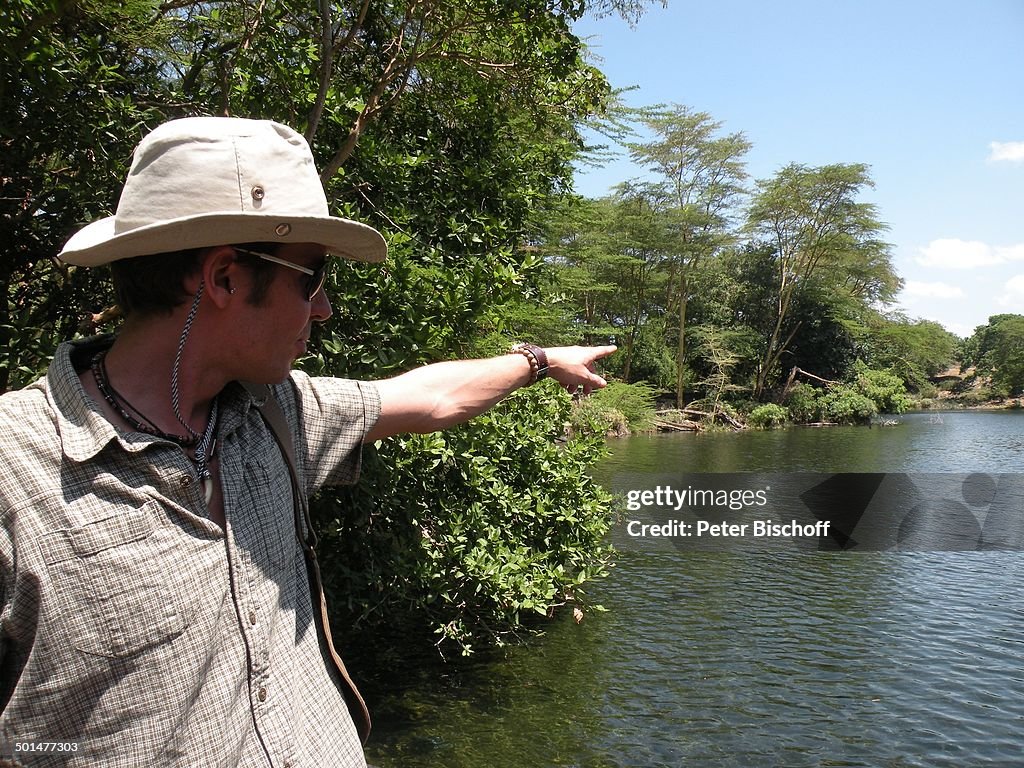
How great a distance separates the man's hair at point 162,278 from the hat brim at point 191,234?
20 mm

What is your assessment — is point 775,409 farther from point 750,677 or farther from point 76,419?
point 76,419

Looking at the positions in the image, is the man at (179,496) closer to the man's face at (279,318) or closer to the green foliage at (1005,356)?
the man's face at (279,318)

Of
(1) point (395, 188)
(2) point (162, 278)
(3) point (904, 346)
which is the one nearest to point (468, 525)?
(1) point (395, 188)

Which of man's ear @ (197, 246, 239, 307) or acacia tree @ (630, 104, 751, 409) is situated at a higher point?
acacia tree @ (630, 104, 751, 409)

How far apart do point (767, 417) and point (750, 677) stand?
28.2 m

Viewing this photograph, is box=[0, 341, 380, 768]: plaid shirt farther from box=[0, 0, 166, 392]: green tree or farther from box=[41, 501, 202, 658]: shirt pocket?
box=[0, 0, 166, 392]: green tree

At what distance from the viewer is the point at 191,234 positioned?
134cm

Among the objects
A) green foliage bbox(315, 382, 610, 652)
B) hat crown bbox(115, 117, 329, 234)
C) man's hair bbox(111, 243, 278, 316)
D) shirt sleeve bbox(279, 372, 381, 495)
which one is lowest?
green foliage bbox(315, 382, 610, 652)

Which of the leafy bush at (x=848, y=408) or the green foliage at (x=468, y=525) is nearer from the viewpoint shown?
the green foliage at (x=468, y=525)

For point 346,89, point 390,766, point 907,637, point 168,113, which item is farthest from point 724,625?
point 168,113

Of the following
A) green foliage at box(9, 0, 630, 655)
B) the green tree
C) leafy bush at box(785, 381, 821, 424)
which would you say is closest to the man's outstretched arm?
green foliage at box(9, 0, 630, 655)

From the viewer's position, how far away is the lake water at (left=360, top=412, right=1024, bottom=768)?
A: 5.73 metres

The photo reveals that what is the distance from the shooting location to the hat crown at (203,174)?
52.0 inches

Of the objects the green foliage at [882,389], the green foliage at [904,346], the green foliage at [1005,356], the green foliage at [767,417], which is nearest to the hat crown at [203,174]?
the green foliage at [767,417]
